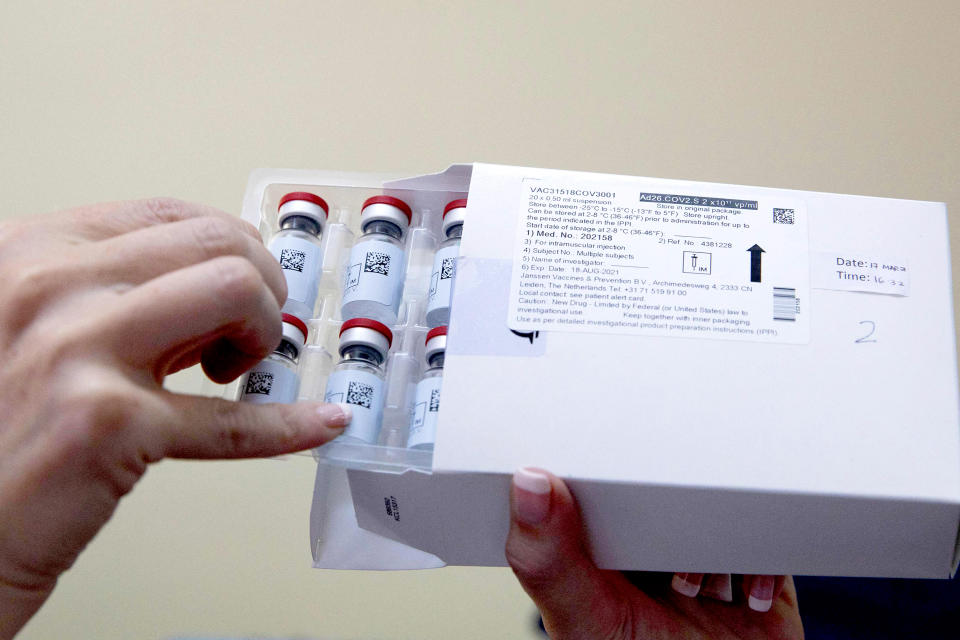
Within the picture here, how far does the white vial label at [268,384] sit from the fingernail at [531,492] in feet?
0.67

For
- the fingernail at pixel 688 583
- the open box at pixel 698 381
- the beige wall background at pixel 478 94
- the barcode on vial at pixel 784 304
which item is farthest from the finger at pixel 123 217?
the beige wall background at pixel 478 94

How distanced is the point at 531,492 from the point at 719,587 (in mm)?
344

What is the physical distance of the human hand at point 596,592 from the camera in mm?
571

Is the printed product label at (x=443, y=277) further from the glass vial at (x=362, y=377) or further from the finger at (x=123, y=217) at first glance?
the finger at (x=123, y=217)

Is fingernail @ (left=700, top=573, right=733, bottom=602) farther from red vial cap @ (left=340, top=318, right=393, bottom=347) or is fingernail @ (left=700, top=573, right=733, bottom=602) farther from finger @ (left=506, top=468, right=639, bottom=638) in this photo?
red vial cap @ (left=340, top=318, right=393, bottom=347)

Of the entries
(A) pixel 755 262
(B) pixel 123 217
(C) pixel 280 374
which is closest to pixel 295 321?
(C) pixel 280 374

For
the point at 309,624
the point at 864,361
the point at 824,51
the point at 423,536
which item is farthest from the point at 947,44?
the point at 309,624

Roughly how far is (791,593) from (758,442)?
375 mm

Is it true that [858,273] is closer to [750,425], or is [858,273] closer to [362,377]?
[750,425]

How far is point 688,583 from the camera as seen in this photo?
0.76 m

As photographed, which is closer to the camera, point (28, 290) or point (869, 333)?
point (28, 290)

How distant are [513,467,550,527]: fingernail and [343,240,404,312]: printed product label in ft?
0.69

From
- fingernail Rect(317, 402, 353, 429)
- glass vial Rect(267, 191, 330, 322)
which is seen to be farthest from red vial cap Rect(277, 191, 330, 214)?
fingernail Rect(317, 402, 353, 429)

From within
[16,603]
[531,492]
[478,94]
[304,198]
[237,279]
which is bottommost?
[16,603]
